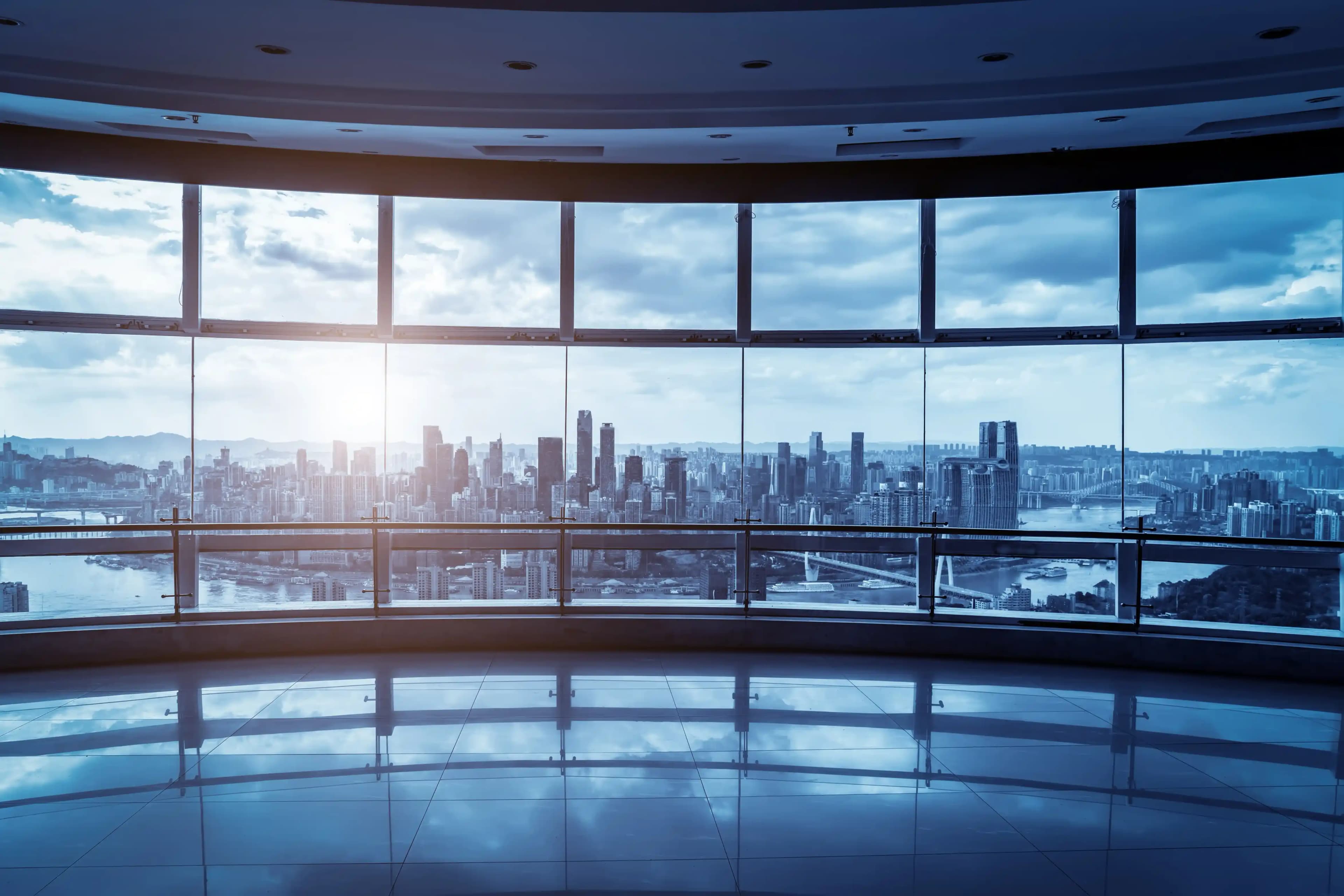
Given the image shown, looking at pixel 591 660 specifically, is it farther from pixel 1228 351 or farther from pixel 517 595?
pixel 1228 351

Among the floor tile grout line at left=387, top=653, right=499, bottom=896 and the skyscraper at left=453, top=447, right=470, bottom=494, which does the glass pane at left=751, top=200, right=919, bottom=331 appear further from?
the floor tile grout line at left=387, top=653, right=499, bottom=896

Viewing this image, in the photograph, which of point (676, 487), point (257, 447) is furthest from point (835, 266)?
point (257, 447)

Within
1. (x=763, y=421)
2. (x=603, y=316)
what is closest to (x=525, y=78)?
(x=603, y=316)

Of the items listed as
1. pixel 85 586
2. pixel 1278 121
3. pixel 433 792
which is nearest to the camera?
pixel 433 792

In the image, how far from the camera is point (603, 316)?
23.6ft

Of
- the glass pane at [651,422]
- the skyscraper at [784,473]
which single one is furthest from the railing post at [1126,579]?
the glass pane at [651,422]

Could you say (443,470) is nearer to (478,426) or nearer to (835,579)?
(478,426)

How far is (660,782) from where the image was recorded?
3939 mm

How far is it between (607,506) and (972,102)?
158 inches

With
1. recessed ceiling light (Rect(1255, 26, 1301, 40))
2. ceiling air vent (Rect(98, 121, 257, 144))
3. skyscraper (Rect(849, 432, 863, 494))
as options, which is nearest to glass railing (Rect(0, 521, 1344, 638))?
skyscraper (Rect(849, 432, 863, 494))

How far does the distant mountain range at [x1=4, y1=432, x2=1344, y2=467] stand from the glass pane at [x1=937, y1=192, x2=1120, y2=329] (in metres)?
1.17

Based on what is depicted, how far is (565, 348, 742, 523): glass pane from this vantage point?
719 cm

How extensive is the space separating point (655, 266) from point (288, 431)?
11.0 ft

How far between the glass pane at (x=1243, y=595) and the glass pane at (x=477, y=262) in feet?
16.9
